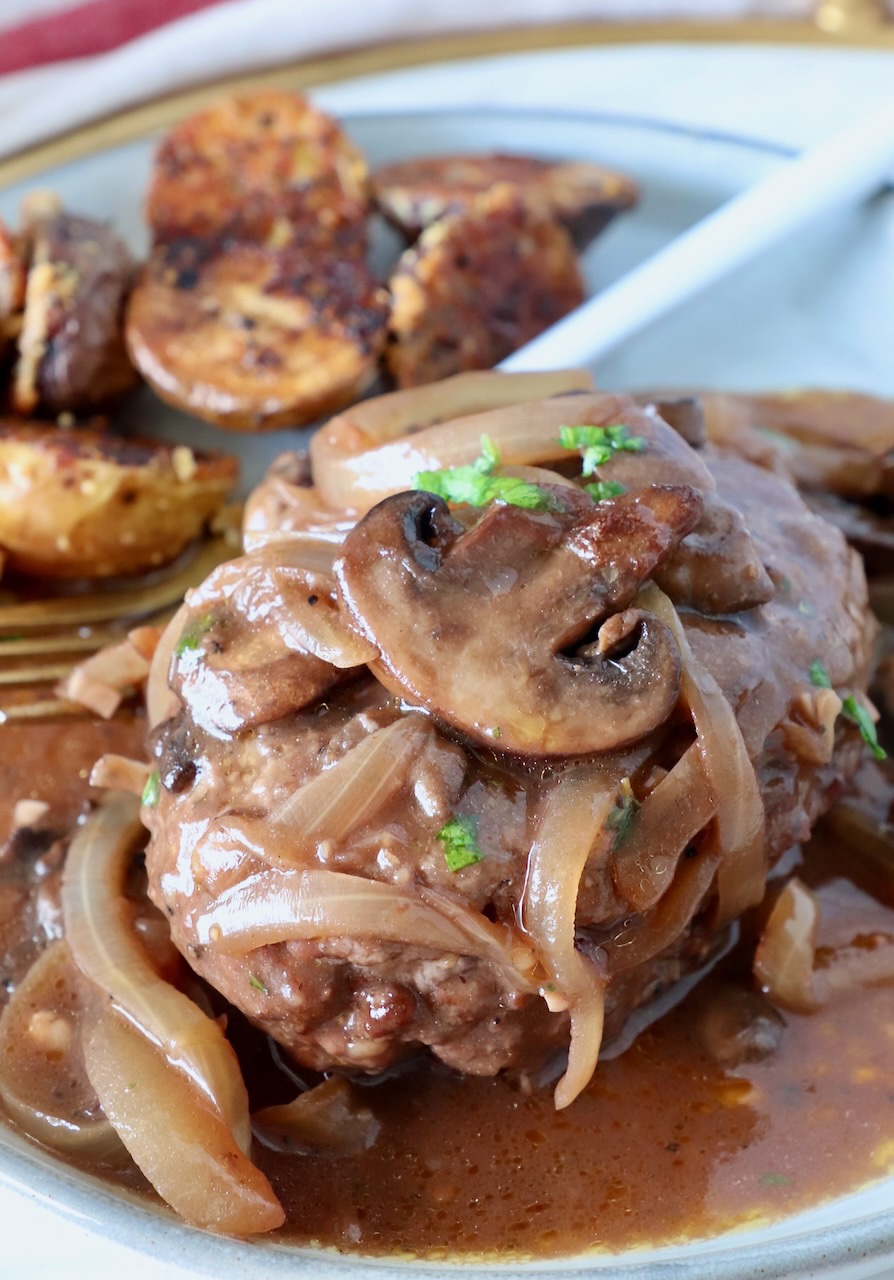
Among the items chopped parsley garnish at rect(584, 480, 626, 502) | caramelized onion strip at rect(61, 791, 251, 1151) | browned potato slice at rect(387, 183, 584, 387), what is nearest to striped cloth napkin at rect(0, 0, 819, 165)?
browned potato slice at rect(387, 183, 584, 387)

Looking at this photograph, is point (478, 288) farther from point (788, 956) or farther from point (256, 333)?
point (788, 956)

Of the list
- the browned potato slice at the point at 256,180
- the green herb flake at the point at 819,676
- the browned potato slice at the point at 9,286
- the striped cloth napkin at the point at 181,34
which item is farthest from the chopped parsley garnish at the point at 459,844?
the striped cloth napkin at the point at 181,34

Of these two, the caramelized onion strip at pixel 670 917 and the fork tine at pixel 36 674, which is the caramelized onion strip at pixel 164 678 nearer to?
the fork tine at pixel 36 674

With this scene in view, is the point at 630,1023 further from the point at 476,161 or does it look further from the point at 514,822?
the point at 476,161

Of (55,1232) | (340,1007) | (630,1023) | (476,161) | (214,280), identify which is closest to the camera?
(340,1007)

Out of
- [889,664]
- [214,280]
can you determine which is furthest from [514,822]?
[214,280]

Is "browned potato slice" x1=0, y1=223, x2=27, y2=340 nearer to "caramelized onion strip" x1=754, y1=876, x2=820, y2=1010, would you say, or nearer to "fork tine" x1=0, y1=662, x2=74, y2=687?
"fork tine" x1=0, y1=662, x2=74, y2=687
